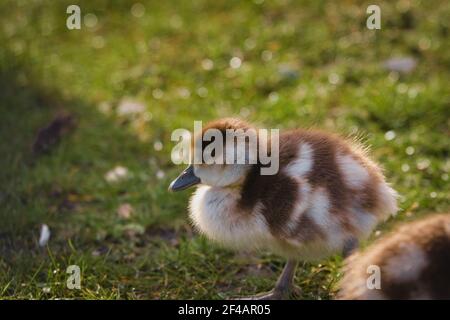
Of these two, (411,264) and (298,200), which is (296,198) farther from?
(411,264)

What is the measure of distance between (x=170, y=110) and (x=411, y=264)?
2.79 m

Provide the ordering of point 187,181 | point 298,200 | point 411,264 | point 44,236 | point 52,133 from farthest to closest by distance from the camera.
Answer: point 52,133 < point 44,236 < point 187,181 < point 298,200 < point 411,264

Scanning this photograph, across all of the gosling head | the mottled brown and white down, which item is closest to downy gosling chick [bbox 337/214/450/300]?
the mottled brown and white down

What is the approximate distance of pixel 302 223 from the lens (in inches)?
108

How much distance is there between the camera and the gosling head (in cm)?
281

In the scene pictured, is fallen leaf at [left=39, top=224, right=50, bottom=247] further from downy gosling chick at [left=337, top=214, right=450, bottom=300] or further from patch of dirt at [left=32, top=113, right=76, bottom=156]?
downy gosling chick at [left=337, top=214, right=450, bottom=300]

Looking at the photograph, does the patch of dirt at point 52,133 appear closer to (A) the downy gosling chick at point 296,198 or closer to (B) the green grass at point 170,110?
(B) the green grass at point 170,110

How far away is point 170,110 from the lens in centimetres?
484

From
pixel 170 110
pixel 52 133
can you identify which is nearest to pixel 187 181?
pixel 52 133

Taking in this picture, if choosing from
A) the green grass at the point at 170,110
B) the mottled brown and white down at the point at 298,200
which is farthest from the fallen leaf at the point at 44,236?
the mottled brown and white down at the point at 298,200

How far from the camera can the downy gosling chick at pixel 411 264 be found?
2.28 metres

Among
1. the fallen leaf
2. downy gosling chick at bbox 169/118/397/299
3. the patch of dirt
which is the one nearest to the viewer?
downy gosling chick at bbox 169/118/397/299

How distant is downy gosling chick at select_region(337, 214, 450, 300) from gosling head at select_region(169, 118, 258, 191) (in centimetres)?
61

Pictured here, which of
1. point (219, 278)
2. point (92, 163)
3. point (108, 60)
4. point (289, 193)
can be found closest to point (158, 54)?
point (108, 60)
